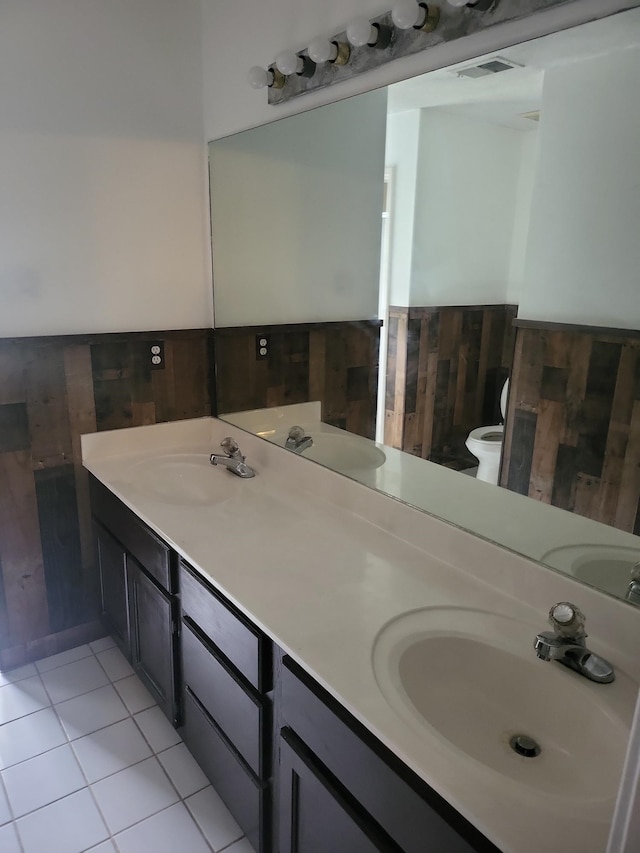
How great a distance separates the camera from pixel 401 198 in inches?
70.8

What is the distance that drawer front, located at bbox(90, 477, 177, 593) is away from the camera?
1737 millimetres

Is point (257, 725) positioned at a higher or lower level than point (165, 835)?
higher

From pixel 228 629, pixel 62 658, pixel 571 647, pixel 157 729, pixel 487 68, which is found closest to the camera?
pixel 571 647

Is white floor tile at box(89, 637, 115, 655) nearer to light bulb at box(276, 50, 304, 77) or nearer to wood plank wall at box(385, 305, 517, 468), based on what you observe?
wood plank wall at box(385, 305, 517, 468)

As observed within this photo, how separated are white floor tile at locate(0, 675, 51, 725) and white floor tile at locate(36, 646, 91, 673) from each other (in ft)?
0.20

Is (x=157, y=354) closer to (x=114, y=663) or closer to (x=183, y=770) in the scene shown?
(x=114, y=663)

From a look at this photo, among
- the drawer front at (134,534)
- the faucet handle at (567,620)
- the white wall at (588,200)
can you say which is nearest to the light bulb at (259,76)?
the white wall at (588,200)

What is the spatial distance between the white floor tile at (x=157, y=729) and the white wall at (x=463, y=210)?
1651mm

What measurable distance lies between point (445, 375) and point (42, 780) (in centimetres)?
174

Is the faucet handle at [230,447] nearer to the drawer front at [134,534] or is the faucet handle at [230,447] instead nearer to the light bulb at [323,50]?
the drawer front at [134,534]

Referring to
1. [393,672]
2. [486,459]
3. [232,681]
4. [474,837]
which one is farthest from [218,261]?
[474,837]

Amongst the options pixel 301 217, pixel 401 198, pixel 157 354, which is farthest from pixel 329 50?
pixel 157 354

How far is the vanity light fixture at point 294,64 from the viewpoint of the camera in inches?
65.7

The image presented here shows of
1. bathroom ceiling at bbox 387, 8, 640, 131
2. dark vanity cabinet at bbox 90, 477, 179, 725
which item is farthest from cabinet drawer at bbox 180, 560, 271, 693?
bathroom ceiling at bbox 387, 8, 640, 131
